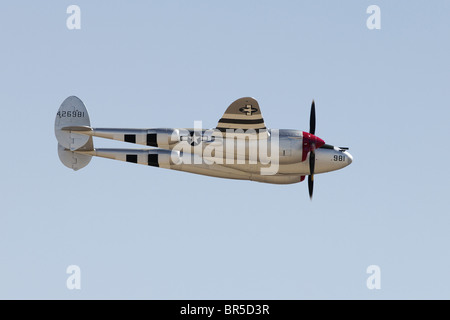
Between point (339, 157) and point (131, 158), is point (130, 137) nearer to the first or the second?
point (131, 158)

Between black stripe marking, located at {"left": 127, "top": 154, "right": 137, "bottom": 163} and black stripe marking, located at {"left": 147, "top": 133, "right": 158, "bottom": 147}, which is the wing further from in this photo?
black stripe marking, located at {"left": 127, "top": 154, "right": 137, "bottom": 163}

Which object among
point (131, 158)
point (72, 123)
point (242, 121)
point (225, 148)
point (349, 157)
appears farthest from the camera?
point (131, 158)

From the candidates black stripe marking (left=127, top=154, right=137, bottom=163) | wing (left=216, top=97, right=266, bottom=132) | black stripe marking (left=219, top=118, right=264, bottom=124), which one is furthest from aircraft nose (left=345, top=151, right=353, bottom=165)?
black stripe marking (left=127, top=154, right=137, bottom=163)

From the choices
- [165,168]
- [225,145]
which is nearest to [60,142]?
[165,168]

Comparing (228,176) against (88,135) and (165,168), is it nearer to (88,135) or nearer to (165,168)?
(165,168)

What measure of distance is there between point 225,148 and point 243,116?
94.7 inches

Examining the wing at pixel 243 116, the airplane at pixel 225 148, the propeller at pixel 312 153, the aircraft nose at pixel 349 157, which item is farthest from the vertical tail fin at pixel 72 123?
the aircraft nose at pixel 349 157

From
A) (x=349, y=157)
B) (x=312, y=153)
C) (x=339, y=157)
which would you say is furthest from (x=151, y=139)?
(x=349, y=157)

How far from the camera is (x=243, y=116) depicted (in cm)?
5844

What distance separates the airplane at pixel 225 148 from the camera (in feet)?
194

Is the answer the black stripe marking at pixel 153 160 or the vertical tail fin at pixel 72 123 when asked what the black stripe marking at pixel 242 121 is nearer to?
the black stripe marking at pixel 153 160

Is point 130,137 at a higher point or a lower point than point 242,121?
lower

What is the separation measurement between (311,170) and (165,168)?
918 cm

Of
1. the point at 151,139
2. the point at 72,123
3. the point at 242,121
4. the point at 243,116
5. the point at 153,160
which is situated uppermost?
the point at 243,116
